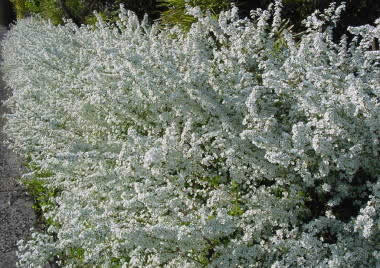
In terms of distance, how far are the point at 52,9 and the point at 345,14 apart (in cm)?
946

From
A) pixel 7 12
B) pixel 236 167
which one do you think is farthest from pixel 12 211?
pixel 7 12

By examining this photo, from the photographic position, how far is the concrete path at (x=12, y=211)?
366 cm

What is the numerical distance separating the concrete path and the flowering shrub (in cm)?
69

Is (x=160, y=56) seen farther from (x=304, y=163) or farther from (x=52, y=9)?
(x=52, y=9)

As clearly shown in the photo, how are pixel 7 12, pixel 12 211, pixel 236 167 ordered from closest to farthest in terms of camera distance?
pixel 236 167
pixel 12 211
pixel 7 12

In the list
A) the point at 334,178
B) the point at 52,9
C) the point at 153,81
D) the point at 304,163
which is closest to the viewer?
the point at 304,163

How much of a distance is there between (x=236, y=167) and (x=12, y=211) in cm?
247

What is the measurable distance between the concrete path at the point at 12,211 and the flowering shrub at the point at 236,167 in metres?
0.69

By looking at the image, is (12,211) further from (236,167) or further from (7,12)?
(7,12)

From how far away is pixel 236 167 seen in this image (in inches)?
105

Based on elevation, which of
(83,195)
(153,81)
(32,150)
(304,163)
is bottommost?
(32,150)

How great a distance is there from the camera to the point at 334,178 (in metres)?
2.51

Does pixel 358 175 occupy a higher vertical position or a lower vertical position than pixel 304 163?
lower

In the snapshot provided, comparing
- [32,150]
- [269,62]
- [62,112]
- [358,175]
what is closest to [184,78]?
[269,62]
